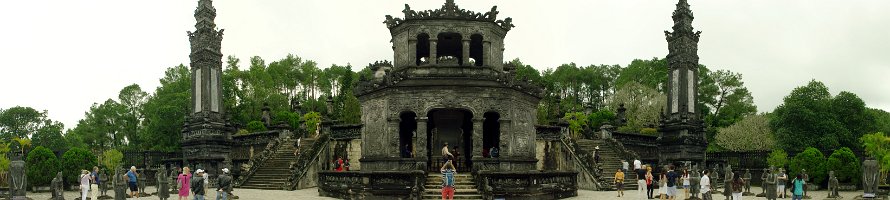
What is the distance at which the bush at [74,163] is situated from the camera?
107 ft

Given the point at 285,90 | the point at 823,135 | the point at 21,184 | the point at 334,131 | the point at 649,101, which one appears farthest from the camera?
the point at 285,90

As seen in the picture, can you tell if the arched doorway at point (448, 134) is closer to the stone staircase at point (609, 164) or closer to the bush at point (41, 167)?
the stone staircase at point (609, 164)

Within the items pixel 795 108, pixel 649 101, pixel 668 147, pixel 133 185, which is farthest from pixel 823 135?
pixel 133 185

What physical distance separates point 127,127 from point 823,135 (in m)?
61.5

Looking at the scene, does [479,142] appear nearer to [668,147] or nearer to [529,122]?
[529,122]

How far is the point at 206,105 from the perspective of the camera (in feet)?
117

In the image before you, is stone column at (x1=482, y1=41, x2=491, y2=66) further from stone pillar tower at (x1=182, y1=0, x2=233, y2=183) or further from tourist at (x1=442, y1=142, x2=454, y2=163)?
stone pillar tower at (x1=182, y1=0, x2=233, y2=183)

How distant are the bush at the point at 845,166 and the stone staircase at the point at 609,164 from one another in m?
9.10

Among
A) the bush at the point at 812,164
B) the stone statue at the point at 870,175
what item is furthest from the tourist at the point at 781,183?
the bush at the point at 812,164

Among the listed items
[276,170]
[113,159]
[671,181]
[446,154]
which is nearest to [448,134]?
[446,154]

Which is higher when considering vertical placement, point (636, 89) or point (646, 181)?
point (636, 89)

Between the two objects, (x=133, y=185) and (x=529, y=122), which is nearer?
(x=133, y=185)

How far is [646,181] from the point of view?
2417 centimetres

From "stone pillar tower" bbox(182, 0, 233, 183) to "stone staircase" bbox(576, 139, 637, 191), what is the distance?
1813 cm
